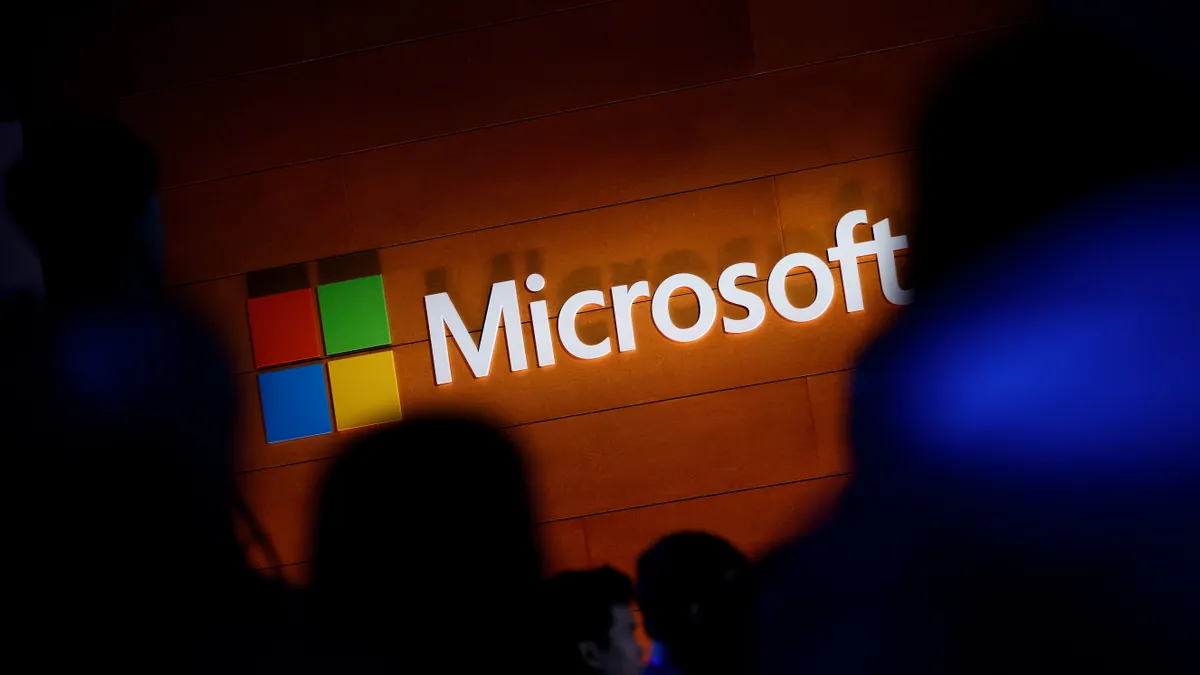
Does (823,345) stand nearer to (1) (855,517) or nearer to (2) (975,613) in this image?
(1) (855,517)

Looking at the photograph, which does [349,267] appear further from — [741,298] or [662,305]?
[741,298]

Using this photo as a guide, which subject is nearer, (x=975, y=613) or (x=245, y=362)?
(x=975, y=613)

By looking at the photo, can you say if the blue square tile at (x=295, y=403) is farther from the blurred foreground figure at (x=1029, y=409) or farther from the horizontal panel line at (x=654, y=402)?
the blurred foreground figure at (x=1029, y=409)

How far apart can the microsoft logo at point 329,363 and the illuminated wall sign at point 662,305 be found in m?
0.17

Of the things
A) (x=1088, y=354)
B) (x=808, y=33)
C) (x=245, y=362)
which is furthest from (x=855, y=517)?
(x=245, y=362)

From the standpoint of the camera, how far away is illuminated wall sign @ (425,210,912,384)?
84.7 inches

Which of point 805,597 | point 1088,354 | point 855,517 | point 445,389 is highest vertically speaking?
point 445,389

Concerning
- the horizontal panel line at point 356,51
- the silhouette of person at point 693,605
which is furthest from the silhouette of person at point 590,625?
the horizontal panel line at point 356,51

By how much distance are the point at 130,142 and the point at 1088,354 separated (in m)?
2.92

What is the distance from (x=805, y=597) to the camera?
2.06 m

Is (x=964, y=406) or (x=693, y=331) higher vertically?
(x=693, y=331)

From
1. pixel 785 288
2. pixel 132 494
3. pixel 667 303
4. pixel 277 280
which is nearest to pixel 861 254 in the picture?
pixel 785 288

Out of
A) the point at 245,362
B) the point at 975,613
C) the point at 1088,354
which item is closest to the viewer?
the point at 975,613

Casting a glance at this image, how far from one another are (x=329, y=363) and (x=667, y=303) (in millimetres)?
1040
